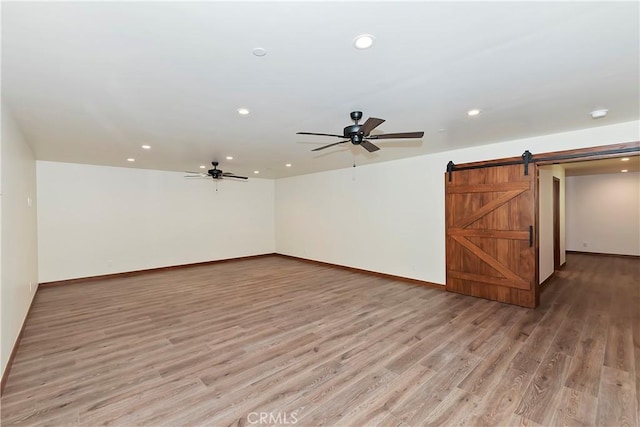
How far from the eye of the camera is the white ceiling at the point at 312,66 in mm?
1599

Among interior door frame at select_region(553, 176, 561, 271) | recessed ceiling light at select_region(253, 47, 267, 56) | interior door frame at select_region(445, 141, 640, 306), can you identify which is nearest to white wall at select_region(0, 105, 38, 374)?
recessed ceiling light at select_region(253, 47, 267, 56)

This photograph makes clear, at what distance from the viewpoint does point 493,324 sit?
12.1 feet

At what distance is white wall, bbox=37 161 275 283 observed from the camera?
5.84m

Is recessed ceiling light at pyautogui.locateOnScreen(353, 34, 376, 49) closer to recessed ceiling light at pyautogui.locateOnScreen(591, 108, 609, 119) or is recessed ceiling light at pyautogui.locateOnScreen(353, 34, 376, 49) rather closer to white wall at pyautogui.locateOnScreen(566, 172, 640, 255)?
recessed ceiling light at pyautogui.locateOnScreen(591, 108, 609, 119)

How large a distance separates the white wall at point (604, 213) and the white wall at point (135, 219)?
10.1 meters

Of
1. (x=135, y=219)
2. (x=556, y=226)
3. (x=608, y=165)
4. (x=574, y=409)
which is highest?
(x=608, y=165)

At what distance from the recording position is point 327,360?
2.84 m

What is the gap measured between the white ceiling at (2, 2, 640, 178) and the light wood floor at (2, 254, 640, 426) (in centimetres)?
263

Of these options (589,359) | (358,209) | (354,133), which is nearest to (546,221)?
(589,359)

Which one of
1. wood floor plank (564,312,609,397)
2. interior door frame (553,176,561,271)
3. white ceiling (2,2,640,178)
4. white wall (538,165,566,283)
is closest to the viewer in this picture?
white ceiling (2,2,640,178)

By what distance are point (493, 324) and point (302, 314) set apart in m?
2.60

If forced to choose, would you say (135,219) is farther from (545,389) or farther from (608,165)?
(608,165)

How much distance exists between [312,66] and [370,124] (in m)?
0.81

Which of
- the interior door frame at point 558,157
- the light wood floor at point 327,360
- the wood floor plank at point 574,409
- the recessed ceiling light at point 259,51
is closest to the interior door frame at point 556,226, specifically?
the light wood floor at point 327,360
